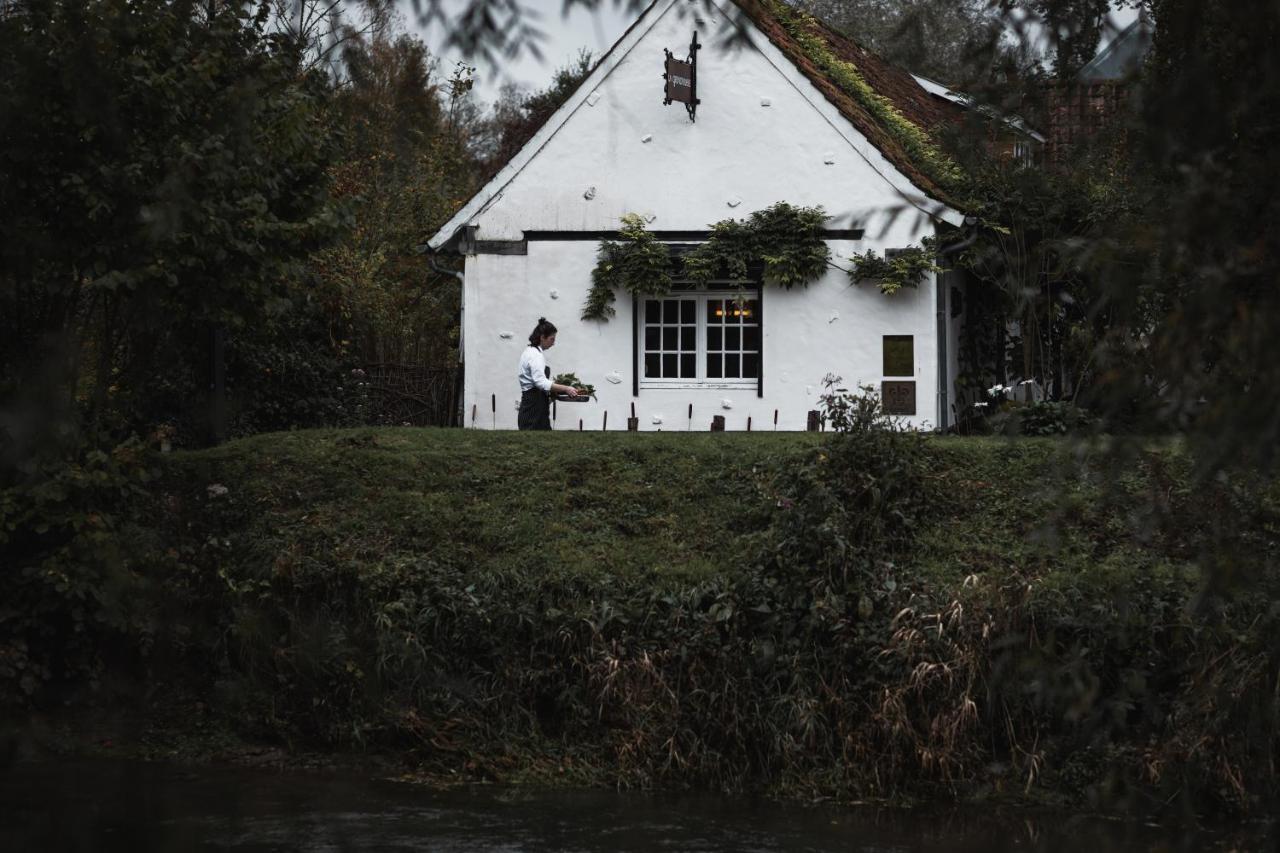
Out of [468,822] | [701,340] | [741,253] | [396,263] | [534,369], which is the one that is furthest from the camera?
[396,263]

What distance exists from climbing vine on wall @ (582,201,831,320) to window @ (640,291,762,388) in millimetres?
447

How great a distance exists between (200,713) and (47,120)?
481cm

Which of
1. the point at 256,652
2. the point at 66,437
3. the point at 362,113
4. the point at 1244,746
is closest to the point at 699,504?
the point at 256,652

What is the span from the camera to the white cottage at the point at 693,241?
62.0 ft

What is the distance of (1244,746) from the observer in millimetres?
9445

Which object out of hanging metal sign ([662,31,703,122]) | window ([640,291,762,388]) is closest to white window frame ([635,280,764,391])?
window ([640,291,762,388])

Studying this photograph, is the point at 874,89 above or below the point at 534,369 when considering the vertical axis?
above

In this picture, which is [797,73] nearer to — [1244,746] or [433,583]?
[433,583]

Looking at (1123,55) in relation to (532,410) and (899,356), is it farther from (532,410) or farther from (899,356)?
(899,356)

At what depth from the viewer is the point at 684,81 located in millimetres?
18828

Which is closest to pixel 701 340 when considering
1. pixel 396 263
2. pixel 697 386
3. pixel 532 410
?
pixel 697 386

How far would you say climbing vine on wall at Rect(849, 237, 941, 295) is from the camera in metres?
18.5

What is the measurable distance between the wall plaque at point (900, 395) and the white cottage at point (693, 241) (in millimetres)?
49

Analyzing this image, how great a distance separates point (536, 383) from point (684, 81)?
16.2 feet
